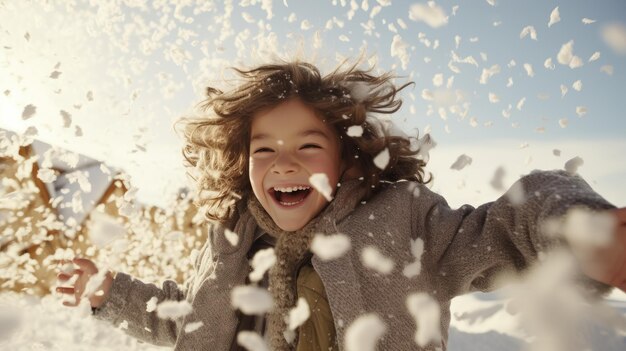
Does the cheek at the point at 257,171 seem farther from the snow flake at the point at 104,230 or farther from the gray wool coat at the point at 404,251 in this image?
the snow flake at the point at 104,230

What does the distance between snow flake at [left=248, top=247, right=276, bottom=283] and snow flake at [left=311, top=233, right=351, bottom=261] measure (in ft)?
0.71

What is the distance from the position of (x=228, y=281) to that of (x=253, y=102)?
24.0 inches

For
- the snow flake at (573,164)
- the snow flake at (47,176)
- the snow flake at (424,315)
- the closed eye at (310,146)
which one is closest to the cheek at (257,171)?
the closed eye at (310,146)

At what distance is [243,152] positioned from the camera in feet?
6.19

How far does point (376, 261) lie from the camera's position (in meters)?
1.38

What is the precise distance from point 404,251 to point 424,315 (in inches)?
6.9

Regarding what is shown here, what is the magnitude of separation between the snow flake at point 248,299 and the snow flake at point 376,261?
0.40m

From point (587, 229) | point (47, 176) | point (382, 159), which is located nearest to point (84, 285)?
point (47, 176)

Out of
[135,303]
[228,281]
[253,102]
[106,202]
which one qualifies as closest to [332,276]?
[228,281]

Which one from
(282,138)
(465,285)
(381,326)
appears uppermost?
(282,138)

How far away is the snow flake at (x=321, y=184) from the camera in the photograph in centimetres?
150

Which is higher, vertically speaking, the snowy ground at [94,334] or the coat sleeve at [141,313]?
the coat sleeve at [141,313]

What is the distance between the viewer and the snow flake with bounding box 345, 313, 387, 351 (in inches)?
50.4

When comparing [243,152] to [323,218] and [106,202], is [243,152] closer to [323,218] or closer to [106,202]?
[323,218]
